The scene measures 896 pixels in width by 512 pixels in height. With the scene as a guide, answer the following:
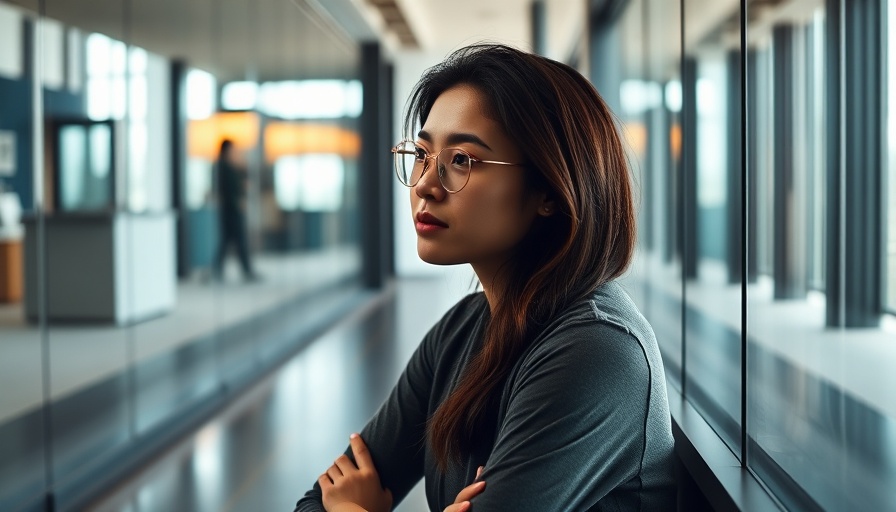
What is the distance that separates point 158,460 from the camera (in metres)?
4.01

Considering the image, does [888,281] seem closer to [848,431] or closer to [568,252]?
[848,431]

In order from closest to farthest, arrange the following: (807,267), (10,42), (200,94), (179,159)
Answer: (807,267) → (10,42) → (179,159) → (200,94)

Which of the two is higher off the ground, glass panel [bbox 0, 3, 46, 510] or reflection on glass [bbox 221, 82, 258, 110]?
reflection on glass [bbox 221, 82, 258, 110]

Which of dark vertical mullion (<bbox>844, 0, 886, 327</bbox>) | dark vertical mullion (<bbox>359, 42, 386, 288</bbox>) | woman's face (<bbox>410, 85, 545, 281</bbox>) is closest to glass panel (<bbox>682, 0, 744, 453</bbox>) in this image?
dark vertical mullion (<bbox>844, 0, 886, 327</bbox>)

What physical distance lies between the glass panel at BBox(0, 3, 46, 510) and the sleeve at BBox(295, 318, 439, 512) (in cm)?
191

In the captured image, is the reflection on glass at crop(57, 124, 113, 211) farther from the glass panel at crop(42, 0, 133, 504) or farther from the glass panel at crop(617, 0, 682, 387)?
the glass panel at crop(617, 0, 682, 387)

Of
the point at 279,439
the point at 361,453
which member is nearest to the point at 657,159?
the point at 279,439

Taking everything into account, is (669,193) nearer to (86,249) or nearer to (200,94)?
(200,94)

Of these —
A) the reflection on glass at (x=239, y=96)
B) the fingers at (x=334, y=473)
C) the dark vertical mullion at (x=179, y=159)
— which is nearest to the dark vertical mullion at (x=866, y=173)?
the fingers at (x=334, y=473)

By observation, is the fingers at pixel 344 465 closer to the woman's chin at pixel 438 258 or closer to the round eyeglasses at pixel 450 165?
the woman's chin at pixel 438 258

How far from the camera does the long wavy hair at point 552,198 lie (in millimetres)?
1350

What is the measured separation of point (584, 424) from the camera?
3.87 feet

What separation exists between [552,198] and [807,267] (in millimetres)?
714

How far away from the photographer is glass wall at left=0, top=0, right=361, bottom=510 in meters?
3.16
